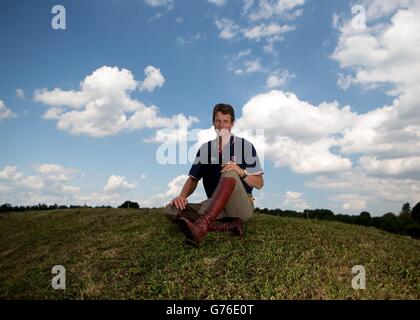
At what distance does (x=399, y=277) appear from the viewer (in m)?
7.82

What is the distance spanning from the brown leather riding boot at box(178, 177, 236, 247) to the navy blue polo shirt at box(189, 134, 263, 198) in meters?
1.37

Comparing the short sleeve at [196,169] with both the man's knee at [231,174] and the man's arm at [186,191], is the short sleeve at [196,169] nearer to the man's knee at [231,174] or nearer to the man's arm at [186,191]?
the man's arm at [186,191]

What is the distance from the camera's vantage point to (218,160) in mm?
10156

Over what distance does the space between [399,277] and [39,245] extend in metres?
13.4

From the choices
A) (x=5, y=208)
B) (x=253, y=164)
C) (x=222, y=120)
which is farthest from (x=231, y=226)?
(x=5, y=208)

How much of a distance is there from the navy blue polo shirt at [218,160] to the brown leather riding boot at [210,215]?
4.49 ft

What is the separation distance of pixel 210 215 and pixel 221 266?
3.59 ft

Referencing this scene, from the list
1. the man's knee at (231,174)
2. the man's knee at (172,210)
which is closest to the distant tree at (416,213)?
the man's knee at (172,210)

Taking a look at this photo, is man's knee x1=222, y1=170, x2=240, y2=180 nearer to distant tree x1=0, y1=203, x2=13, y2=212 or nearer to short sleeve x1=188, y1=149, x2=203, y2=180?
short sleeve x1=188, y1=149, x2=203, y2=180

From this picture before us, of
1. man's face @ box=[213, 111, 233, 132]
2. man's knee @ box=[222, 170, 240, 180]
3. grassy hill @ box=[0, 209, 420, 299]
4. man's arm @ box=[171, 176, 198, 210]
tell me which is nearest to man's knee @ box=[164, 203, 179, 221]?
man's arm @ box=[171, 176, 198, 210]
